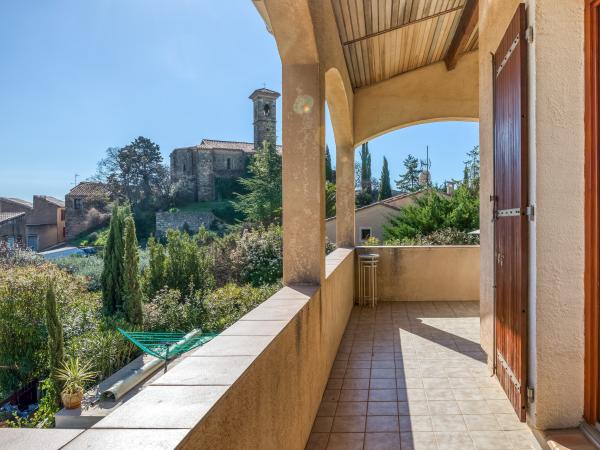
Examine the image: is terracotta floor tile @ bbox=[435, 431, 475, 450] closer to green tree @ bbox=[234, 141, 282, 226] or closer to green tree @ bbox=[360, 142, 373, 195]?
green tree @ bbox=[234, 141, 282, 226]

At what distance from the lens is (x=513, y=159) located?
2.70m

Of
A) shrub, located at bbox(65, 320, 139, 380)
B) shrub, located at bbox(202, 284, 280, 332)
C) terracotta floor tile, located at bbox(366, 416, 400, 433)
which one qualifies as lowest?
shrub, located at bbox(65, 320, 139, 380)

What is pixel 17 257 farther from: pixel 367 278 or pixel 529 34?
pixel 529 34

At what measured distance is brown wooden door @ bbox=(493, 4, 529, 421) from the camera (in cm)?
248

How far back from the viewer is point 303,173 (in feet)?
10.8

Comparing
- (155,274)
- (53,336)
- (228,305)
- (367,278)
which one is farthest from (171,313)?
(367,278)

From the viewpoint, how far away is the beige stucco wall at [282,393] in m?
1.23

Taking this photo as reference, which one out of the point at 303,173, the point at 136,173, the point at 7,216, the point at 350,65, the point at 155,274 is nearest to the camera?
the point at 303,173

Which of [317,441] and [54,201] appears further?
[54,201]

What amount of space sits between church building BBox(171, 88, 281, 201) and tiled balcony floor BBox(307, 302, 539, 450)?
115 feet

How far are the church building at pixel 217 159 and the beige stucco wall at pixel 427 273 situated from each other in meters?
33.0

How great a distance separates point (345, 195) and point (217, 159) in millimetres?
34028

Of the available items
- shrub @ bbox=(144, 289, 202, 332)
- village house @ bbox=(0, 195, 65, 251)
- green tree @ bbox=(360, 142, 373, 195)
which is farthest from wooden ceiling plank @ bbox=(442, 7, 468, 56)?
village house @ bbox=(0, 195, 65, 251)

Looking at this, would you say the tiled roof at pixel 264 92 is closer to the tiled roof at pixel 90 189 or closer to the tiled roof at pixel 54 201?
the tiled roof at pixel 90 189
